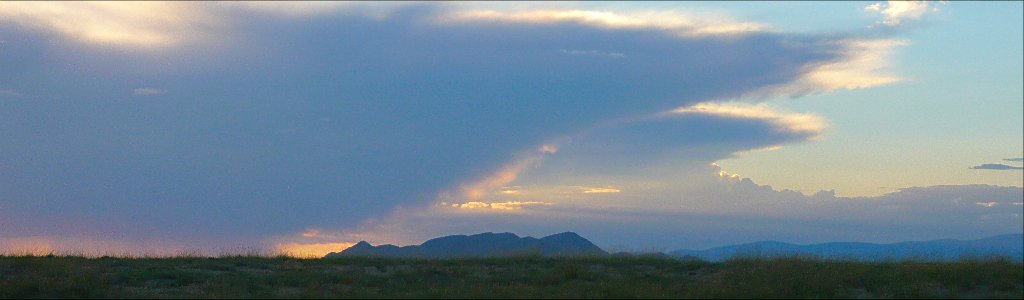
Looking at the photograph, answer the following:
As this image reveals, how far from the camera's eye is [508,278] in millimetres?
22938

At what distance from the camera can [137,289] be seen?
72.7ft

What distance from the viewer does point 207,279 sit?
76.6 feet

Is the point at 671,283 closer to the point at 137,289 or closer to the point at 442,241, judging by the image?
the point at 137,289

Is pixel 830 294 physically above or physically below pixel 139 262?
below

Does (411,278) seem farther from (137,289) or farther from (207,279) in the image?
(137,289)

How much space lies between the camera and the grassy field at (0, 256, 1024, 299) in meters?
20.6

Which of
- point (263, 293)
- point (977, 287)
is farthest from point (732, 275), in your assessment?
point (263, 293)

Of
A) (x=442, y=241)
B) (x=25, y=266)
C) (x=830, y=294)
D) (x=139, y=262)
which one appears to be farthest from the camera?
(x=442, y=241)

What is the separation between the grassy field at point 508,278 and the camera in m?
20.6

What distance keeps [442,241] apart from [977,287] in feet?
439

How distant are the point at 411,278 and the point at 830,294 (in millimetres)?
10620

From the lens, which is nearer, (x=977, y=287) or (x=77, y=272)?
(x=977, y=287)

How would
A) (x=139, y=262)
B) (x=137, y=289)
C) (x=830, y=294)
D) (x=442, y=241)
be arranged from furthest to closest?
(x=442, y=241) < (x=139, y=262) < (x=137, y=289) < (x=830, y=294)

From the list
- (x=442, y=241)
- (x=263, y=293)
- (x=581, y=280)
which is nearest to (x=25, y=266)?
(x=263, y=293)
